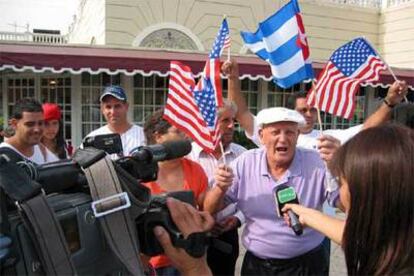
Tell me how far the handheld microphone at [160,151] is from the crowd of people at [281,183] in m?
0.12

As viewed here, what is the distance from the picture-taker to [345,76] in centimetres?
370

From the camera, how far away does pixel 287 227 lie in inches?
94.1

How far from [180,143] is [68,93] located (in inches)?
355

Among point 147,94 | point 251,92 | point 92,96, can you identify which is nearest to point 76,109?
point 92,96

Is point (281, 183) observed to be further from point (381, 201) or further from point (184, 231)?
point (184, 231)

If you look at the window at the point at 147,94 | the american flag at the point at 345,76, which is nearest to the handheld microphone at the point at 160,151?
the american flag at the point at 345,76

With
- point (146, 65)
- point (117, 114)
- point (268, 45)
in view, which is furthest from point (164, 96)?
point (268, 45)

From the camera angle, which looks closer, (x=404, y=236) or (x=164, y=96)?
(x=404, y=236)

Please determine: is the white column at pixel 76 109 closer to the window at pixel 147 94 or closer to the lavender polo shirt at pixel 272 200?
the window at pixel 147 94

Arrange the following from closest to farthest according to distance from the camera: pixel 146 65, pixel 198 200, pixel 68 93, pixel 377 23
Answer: pixel 198 200
pixel 146 65
pixel 68 93
pixel 377 23

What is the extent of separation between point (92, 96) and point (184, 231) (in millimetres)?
9016

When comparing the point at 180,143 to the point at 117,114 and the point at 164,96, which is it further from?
the point at 164,96

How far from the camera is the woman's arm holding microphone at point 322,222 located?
1760 mm

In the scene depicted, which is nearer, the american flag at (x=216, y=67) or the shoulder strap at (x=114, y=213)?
the shoulder strap at (x=114, y=213)
